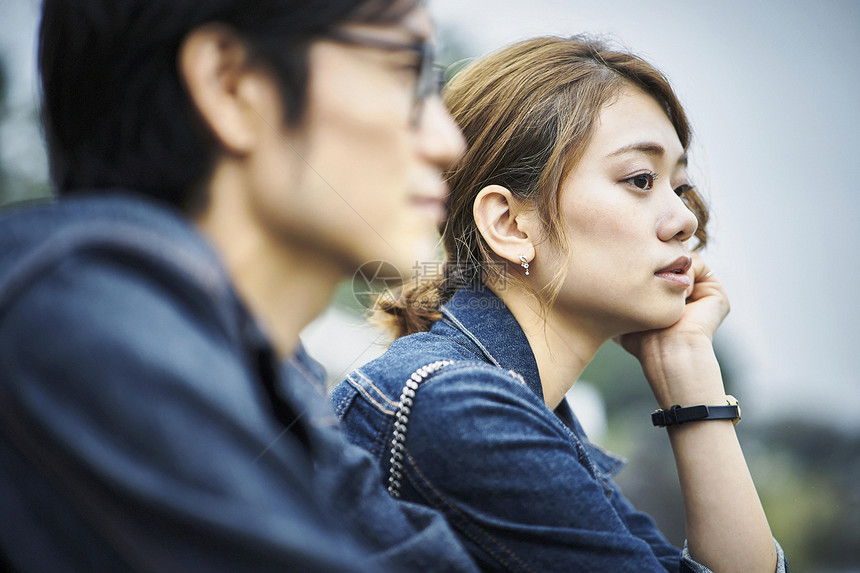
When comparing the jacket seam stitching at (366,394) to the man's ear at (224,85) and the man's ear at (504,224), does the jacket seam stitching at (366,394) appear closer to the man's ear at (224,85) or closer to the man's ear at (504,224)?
the man's ear at (504,224)

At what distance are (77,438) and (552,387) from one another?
3.58 feet

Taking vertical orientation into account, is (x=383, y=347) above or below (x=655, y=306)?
below

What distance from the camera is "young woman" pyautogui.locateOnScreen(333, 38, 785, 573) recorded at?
39.7 inches

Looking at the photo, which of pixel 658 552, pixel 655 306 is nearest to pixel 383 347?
pixel 655 306

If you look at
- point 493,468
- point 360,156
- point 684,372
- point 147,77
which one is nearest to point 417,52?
point 360,156

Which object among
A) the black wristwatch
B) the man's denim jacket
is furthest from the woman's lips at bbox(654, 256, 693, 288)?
the man's denim jacket

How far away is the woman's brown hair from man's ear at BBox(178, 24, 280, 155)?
2.59 ft

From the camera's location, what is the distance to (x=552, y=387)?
4.59ft

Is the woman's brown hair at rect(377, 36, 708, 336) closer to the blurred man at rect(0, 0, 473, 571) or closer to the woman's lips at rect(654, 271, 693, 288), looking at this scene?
the woman's lips at rect(654, 271, 693, 288)

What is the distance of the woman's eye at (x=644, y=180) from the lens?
1.33 meters

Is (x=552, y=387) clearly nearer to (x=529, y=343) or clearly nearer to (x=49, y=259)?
(x=529, y=343)

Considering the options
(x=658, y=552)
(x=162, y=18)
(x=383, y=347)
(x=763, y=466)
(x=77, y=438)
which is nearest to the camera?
(x=77, y=438)

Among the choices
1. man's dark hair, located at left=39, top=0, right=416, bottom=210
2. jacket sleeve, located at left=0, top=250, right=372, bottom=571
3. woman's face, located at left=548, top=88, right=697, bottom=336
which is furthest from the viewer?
woman's face, located at left=548, top=88, right=697, bottom=336

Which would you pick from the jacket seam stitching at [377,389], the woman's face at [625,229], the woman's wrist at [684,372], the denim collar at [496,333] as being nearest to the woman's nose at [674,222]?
the woman's face at [625,229]
